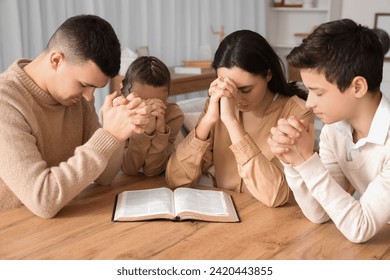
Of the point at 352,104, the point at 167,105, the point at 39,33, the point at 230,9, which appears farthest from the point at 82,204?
the point at 230,9

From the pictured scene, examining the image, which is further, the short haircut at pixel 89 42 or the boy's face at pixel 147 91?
the boy's face at pixel 147 91

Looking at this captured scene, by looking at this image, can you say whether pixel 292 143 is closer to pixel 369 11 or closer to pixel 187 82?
pixel 187 82

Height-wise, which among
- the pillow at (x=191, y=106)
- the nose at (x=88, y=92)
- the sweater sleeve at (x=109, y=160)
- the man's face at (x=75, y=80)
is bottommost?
the pillow at (x=191, y=106)

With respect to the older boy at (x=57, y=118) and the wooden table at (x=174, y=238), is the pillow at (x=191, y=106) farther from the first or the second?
the wooden table at (x=174, y=238)

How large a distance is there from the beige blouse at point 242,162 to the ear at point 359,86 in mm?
366

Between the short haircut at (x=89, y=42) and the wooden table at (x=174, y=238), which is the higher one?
the short haircut at (x=89, y=42)

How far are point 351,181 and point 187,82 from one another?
96.1 inches

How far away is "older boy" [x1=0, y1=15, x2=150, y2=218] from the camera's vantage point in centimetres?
137

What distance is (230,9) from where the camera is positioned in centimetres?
493

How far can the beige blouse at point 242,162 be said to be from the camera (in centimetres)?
154

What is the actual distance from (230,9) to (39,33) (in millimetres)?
2205

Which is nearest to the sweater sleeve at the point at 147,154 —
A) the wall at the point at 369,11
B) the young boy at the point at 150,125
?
the young boy at the point at 150,125

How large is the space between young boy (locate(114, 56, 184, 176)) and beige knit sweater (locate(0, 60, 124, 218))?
321mm

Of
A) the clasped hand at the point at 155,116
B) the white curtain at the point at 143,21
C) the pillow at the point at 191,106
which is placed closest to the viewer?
the clasped hand at the point at 155,116
